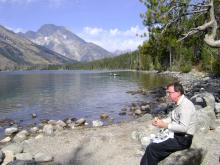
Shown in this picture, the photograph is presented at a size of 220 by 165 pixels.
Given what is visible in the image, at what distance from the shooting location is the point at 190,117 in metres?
9.70

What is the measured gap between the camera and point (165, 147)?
10.1 metres

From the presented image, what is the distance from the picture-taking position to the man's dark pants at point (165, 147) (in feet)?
32.9

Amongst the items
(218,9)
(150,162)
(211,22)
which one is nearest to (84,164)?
(150,162)

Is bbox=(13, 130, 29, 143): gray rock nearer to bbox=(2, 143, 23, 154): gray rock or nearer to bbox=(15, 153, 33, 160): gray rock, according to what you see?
bbox=(2, 143, 23, 154): gray rock

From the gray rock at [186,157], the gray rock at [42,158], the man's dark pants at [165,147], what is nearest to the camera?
the man's dark pants at [165,147]

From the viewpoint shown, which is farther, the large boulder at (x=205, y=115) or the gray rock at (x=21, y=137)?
the gray rock at (x=21, y=137)

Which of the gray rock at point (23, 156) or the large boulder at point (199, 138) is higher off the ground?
the large boulder at point (199, 138)

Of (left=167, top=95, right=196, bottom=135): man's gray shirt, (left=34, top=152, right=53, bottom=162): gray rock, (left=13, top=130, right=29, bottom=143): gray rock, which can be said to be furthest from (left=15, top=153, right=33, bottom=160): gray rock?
(left=167, top=95, right=196, bottom=135): man's gray shirt

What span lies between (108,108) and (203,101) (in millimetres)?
23934

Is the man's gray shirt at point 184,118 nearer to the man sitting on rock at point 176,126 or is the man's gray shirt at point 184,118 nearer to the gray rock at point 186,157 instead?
the man sitting on rock at point 176,126

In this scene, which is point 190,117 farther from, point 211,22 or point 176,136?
point 211,22

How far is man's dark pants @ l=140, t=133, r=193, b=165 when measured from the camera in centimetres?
1003

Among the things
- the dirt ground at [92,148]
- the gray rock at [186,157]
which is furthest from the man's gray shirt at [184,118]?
the dirt ground at [92,148]

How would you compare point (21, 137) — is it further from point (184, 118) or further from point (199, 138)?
point (184, 118)
